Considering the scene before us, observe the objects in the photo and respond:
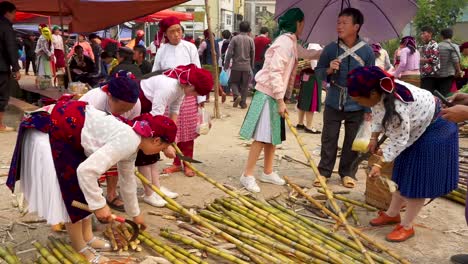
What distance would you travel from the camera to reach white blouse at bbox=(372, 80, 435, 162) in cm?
301

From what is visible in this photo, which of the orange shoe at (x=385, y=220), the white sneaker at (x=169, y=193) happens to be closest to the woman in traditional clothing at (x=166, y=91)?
the white sneaker at (x=169, y=193)

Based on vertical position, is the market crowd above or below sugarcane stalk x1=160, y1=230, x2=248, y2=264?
above

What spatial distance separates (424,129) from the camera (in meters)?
3.16

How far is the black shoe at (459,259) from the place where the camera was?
2988mm

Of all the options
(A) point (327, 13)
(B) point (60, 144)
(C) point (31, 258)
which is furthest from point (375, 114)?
(C) point (31, 258)

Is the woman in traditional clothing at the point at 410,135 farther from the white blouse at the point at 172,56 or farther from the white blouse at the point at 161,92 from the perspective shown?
the white blouse at the point at 172,56

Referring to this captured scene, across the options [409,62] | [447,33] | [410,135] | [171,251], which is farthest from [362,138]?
[447,33]

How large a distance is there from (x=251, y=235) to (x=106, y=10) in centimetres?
510

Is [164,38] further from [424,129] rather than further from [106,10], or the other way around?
[424,129]

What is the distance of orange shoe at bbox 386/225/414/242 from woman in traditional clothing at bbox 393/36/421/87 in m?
5.56

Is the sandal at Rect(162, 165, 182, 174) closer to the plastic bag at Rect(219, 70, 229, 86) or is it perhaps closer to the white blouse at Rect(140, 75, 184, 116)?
the white blouse at Rect(140, 75, 184, 116)

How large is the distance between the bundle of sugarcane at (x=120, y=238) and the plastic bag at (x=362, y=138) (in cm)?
233

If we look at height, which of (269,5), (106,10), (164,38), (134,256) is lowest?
(134,256)

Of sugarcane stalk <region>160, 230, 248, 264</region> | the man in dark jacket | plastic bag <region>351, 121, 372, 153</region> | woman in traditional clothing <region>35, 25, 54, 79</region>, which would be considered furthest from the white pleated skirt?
woman in traditional clothing <region>35, 25, 54, 79</region>
